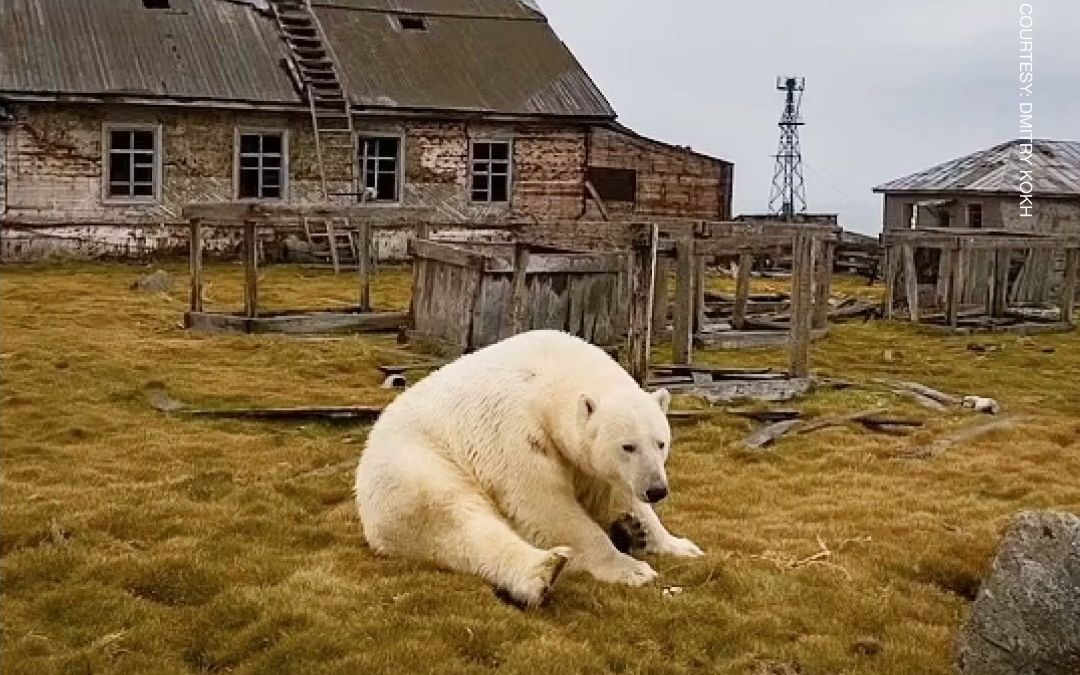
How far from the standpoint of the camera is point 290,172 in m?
26.8

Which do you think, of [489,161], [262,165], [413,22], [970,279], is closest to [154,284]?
[262,165]

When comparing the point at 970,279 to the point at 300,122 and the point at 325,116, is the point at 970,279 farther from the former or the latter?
the point at 300,122

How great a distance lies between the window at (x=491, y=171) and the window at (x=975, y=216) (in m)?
11.6

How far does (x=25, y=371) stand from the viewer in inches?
488

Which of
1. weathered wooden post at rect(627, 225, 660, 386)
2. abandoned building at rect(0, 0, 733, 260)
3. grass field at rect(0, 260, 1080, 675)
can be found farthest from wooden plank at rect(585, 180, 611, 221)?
weathered wooden post at rect(627, 225, 660, 386)

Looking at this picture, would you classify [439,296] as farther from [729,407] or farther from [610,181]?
[610,181]

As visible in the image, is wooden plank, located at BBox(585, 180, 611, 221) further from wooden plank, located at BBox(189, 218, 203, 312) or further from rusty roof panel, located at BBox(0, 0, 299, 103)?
wooden plank, located at BBox(189, 218, 203, 312)

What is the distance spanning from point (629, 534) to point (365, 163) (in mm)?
21610

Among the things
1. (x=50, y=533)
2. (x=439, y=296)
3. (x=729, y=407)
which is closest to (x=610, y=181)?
(x=439, y=296)

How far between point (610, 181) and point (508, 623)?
971 inches

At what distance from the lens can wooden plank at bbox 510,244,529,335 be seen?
1324 centimetres

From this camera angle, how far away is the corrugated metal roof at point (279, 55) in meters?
24.9

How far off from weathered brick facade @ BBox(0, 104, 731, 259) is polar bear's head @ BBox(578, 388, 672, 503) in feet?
51.0

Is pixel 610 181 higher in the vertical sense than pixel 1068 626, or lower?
higher
